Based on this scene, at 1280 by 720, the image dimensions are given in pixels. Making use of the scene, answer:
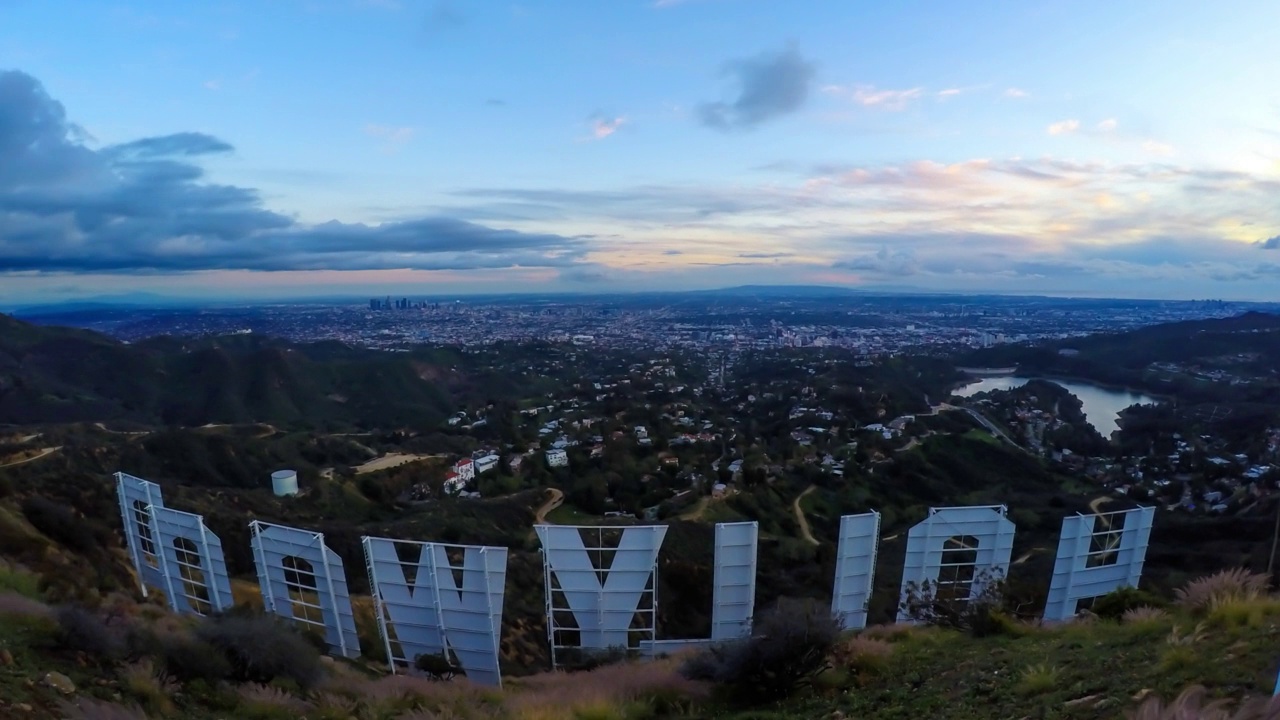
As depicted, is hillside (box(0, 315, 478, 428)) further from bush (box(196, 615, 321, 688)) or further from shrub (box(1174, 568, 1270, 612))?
shrub (box(1174, 568, 1270, 612))

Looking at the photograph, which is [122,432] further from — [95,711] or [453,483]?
[95,711]

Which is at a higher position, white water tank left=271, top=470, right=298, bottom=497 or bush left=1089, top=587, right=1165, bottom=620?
bush left=1089, top=587, right=1165, bottom=620

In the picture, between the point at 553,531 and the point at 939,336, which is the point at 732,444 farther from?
the point at 939,336

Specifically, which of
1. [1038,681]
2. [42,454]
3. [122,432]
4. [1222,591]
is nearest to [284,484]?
[42,454]

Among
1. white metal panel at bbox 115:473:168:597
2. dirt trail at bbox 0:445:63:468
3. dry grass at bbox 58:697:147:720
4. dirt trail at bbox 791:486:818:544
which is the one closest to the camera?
dry grass at bbox 58:697:147:720

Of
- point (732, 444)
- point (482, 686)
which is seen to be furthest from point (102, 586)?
Result: point (732, 444)

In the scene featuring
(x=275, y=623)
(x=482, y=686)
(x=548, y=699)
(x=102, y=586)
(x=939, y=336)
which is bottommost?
(x=939, y=336)

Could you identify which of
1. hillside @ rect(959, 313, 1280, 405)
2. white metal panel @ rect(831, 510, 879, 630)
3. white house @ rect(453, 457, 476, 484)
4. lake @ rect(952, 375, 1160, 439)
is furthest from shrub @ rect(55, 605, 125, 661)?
hillside @ rect(959, 313, 1280, 405)
